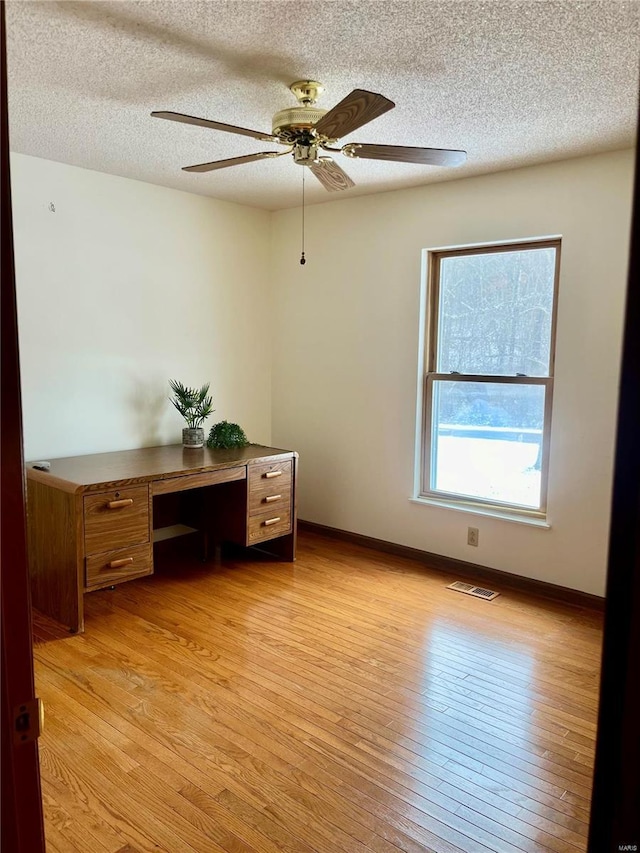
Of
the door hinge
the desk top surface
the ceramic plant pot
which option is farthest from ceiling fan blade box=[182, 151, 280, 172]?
the door hinge

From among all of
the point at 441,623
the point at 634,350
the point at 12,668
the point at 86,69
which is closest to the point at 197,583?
the point at 441,623

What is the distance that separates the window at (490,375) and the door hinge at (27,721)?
127 inches

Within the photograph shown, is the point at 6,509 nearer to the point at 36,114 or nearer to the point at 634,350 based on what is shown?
the point at 634,350

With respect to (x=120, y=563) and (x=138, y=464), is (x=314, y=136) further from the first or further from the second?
(x=120, y=563)

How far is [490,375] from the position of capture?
3791mm

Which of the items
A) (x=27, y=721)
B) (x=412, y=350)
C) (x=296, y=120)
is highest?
(x=296, y=120)

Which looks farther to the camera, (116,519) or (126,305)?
(126,305)

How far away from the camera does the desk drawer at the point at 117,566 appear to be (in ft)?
9.96

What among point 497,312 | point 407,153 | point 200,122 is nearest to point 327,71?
point 407,153

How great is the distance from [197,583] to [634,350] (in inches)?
136

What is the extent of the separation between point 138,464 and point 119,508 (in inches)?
17.0

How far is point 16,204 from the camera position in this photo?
3367 millimetres

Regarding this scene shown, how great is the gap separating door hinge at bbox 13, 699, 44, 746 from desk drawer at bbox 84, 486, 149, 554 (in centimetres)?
224

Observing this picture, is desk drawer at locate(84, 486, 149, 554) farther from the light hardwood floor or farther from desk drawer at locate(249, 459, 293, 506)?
desk drawer at locate(249, 459, 293, 506)
